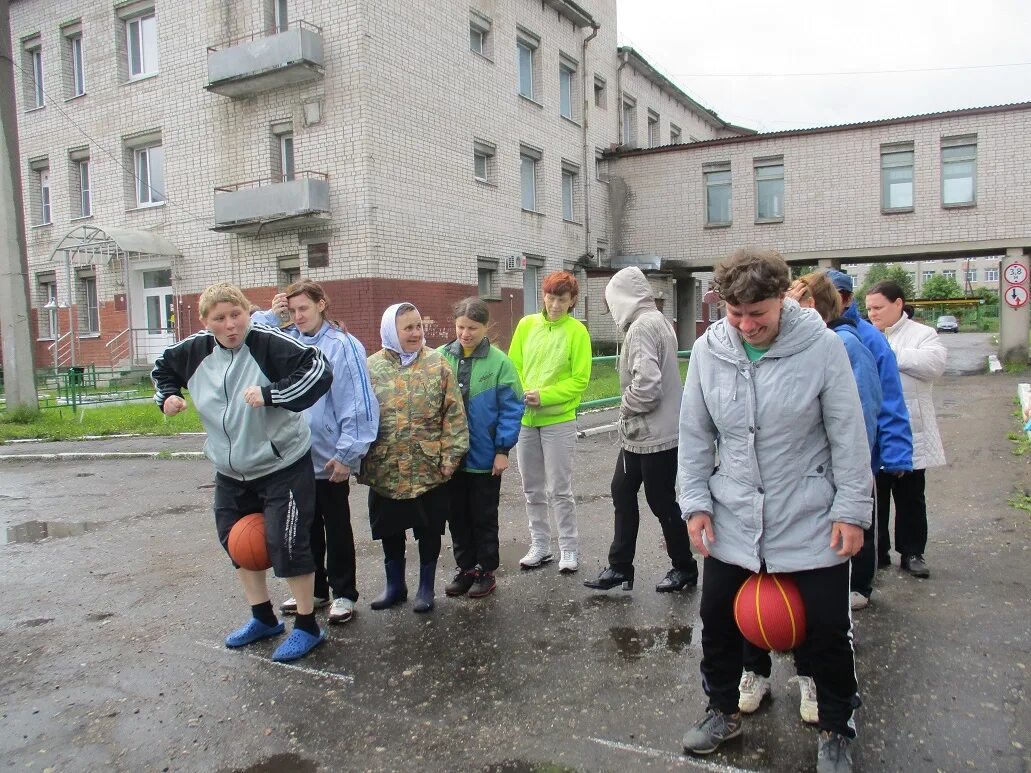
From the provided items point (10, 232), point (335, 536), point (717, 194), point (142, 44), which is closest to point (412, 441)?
point (335, 536)

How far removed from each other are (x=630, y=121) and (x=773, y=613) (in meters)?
29.2

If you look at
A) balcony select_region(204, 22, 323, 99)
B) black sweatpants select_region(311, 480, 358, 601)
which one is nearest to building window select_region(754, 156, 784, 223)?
balcony select_region(204, 22, 323, 99)

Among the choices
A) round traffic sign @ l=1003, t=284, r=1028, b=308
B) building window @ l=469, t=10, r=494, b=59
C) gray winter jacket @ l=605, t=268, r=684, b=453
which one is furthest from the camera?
building window @ l=469, t=10, r=494, b=59

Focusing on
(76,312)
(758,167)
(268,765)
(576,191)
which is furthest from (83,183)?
(268,765)

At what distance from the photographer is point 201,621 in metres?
4.63

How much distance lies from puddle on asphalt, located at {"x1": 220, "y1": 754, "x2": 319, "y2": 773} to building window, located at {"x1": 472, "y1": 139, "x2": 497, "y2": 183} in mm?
19495

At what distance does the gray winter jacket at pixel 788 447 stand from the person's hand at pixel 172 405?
8.30 feet

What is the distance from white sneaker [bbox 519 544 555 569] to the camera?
539 cm

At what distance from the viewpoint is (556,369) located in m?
5.17

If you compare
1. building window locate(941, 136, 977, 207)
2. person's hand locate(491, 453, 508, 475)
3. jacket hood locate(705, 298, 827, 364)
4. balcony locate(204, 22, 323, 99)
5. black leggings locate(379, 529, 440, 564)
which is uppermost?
balcony locate(204, 22, 323, 99)

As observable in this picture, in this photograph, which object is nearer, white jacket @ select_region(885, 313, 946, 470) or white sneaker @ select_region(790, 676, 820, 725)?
white sneaker @ select_region(790, 676, 820, 725)

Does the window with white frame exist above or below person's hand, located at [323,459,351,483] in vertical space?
above

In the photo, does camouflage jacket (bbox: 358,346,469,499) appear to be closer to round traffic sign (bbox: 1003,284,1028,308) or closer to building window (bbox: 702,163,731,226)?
round traffic sign (bbox: 1003,284,1028,308)

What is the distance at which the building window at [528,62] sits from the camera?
23.4m
